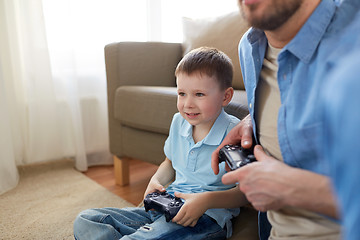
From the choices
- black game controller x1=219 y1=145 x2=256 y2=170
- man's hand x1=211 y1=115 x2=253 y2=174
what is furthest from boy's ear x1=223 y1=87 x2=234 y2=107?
black game controller x1=219 y1=145 x2=256 y2=170

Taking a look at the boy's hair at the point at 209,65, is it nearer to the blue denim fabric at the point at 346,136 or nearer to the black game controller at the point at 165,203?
the black game controller at the point at 165,203

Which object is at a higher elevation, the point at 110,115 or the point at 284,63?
the point at 284,63

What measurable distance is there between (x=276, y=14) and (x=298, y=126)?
0.20 metres

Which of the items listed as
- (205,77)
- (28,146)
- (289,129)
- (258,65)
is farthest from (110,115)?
(289,129)

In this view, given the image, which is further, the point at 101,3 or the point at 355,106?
the point at 101,3

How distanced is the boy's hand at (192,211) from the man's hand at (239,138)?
74 millimetres

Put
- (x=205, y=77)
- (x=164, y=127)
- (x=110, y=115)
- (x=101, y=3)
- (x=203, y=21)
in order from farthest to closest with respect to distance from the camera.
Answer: (x=101, y=3)
(x=203, y=21)
(x=110, y=115)
(x=164, y=127)
(x=205, y=77)

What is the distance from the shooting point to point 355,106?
0.81ft

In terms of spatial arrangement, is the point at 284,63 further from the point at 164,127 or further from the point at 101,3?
the point at 101,3

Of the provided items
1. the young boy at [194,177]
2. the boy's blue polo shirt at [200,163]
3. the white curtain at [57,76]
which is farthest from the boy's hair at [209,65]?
the white curtain at [57,76]

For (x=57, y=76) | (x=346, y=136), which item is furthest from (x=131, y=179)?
(x=346, y=136)

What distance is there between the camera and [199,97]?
85cm

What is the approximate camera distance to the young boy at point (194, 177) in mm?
729

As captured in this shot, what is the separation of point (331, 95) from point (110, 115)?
1.34m
